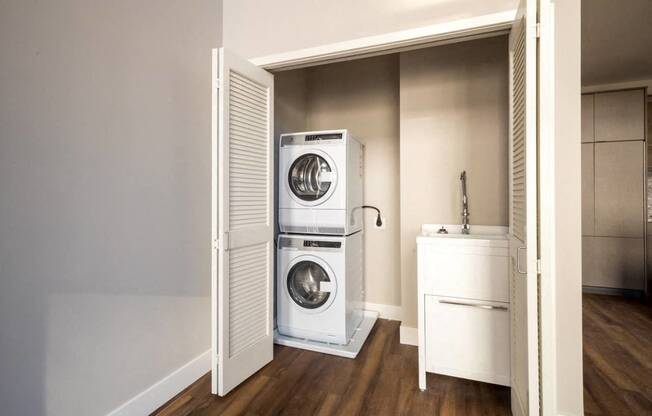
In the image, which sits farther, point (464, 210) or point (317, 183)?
point (317, 183)

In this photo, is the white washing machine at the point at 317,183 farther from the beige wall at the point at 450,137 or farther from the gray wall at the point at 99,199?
the gray wall at the point at 99,199

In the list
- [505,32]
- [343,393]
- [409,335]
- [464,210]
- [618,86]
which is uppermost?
[618,86]

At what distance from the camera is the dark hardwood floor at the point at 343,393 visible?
5.68 feet

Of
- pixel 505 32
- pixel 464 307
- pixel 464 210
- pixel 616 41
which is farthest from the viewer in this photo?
pixel 616 41

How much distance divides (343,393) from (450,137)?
1.87 m

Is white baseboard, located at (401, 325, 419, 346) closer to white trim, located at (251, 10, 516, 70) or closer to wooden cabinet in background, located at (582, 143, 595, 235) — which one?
white trim, located at (251, 10, 516, 70)

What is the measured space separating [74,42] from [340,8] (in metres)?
1.36

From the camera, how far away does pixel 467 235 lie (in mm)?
2021

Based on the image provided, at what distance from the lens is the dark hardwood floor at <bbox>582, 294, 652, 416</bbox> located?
1844 mm

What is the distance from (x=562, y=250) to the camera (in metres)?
1.53

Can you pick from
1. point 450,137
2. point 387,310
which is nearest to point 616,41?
point 450,137

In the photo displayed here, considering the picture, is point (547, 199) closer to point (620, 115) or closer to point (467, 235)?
point (467, 235)

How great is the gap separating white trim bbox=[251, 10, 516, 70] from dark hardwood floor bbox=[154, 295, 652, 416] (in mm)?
1985

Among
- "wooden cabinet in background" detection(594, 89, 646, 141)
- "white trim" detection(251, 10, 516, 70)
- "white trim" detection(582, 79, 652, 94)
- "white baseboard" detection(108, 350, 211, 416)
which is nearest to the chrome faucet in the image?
"white trim" detection(251, 10, 516, 70)
